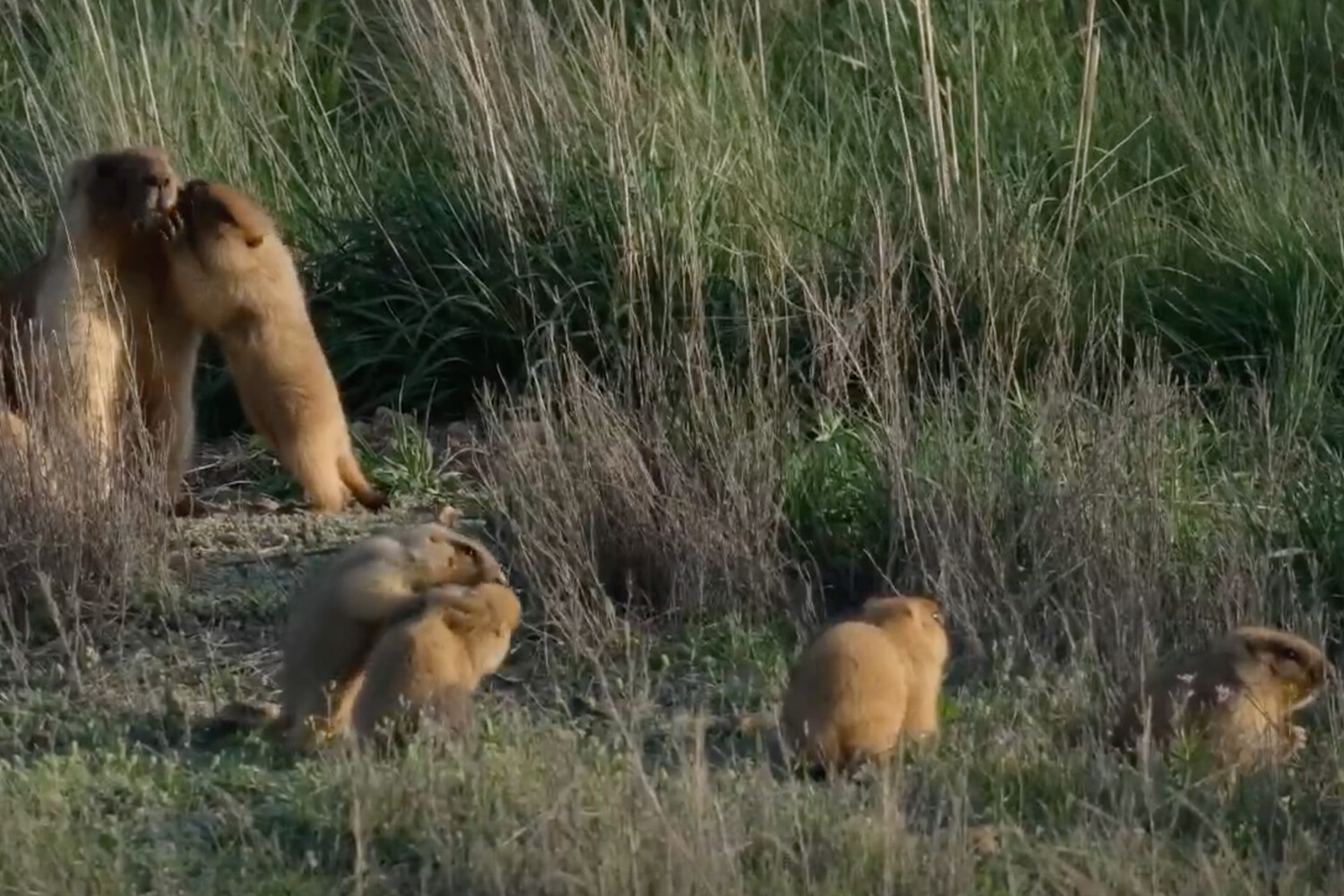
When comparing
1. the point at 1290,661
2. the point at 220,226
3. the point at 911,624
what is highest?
the point at 220,226

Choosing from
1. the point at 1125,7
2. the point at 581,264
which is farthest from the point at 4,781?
the point at 1125,7

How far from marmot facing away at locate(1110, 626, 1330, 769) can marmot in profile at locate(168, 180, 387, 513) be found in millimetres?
3339

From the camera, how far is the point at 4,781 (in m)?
5.73

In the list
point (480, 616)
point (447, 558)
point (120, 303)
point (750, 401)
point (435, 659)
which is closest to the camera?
point (435, 659)

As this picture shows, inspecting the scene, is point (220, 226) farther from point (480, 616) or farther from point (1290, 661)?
point (1290, 661)

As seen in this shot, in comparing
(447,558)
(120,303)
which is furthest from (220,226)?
(447,558)

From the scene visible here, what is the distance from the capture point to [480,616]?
19.9ft

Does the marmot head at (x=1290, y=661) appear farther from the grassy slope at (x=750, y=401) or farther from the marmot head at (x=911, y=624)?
the marmot head at (x=911, y=624)

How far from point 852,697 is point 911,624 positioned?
0.41 m

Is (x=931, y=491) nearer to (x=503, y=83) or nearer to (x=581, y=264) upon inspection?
(x=581, y=264)

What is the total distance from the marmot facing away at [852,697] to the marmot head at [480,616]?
701mm

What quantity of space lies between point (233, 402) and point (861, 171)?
265 cm

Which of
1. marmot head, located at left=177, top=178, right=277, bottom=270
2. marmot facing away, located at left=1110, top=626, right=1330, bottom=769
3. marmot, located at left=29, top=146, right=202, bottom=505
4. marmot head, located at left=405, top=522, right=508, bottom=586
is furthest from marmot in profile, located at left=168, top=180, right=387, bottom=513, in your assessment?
marmot facing away, located at left=1110, top=626, right=1330, bottom=769

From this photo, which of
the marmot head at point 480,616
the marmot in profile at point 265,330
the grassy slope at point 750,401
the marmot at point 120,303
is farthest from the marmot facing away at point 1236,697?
the marmot at point 120,303
